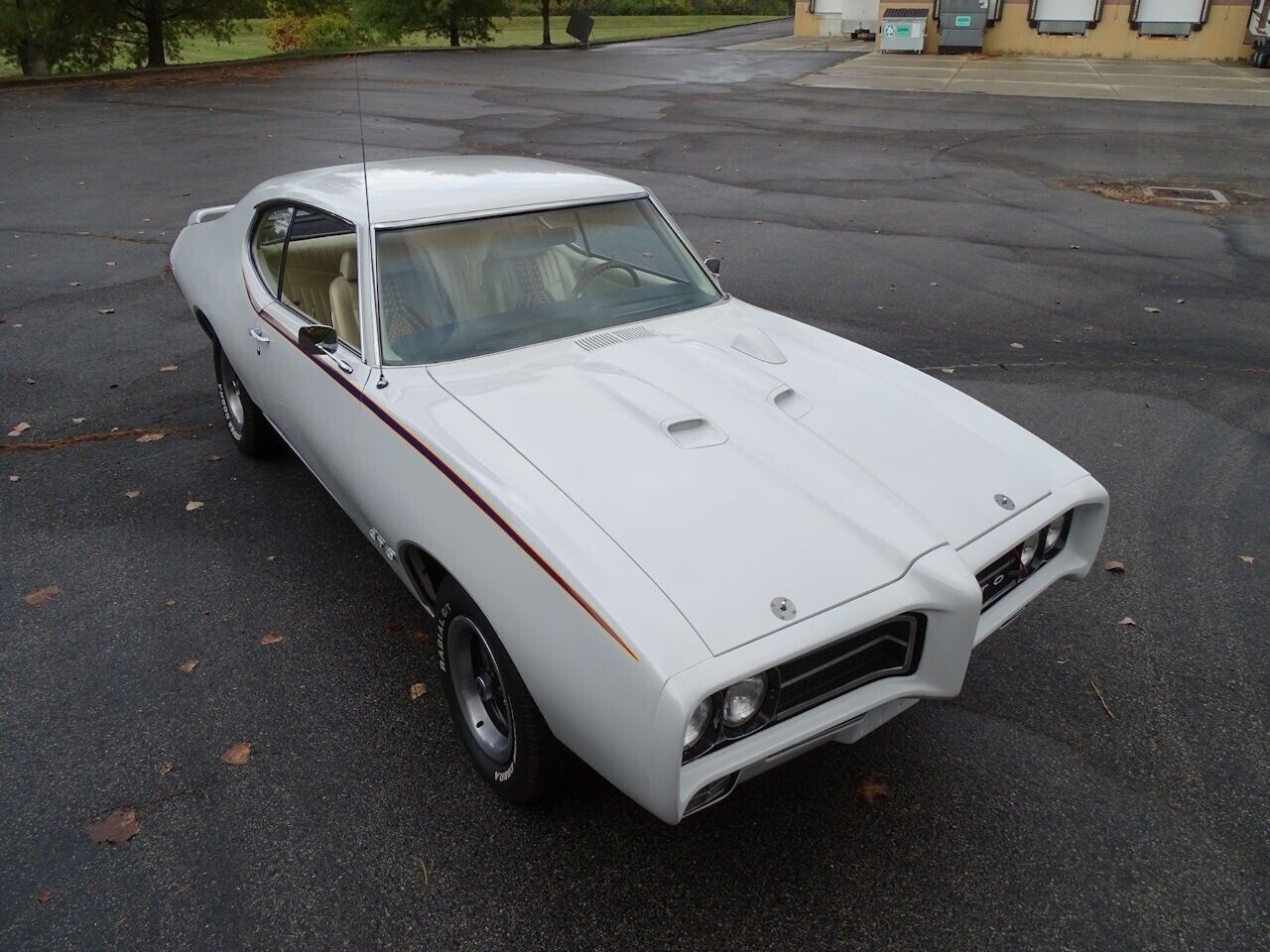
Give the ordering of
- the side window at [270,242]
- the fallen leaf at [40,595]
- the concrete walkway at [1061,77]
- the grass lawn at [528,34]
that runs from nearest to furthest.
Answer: the fallen leaf at [40,595], the side window at [270,242], the concrete walkway at [1061,77], the grass lawn at [528,34]

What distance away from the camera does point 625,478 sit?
2660 millimetres

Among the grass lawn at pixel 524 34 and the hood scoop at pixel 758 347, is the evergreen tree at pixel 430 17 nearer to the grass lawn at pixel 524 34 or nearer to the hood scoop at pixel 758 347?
the grass lawn at pixel 524 34

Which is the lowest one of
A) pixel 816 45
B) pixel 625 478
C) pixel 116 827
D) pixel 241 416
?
pixel 116 827

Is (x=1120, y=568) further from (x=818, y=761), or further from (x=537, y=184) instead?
(x=537, y=184)

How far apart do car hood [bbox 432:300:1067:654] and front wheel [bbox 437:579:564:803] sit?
18.7 inches

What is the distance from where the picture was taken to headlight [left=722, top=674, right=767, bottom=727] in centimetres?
224

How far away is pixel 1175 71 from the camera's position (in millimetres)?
23953

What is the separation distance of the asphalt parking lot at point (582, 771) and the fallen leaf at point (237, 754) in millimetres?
32

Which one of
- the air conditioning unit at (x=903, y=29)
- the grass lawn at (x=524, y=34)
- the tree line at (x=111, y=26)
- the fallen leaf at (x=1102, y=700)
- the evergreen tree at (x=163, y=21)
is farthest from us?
the grass lawn at (x=524, y=34)

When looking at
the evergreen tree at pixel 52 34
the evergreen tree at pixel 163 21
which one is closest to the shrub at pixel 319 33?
the evergreen tree at pixel 163 21

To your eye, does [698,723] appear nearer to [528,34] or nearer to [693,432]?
[693,432]

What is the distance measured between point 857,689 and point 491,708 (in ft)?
3.68

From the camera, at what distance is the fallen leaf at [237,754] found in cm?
304

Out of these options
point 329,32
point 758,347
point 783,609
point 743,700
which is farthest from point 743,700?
point 329,32
